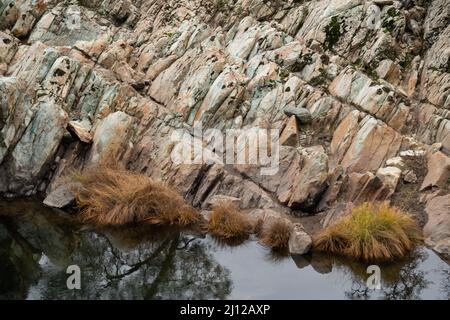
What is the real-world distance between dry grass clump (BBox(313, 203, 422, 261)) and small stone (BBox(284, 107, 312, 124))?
5.87m

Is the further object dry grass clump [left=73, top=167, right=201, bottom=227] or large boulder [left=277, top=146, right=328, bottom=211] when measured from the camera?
large boulder [left=277, top=146, right=328, bottom=211]

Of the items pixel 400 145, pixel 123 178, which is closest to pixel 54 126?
pixel 123 178

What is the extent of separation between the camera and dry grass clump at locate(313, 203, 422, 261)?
622 inches

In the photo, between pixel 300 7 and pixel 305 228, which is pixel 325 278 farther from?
pixel 300 7

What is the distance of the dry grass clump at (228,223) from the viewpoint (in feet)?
57.2

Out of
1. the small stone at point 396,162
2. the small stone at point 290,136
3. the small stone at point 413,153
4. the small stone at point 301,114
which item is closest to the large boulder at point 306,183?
the small stone at point 290,136

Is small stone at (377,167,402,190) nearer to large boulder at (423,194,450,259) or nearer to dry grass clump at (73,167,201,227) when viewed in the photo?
large boulder at (423,194,450,259)

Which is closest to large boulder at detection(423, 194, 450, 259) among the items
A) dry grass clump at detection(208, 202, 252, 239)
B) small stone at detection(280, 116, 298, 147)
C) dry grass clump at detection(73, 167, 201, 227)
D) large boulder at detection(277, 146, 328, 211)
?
large boulder at detection(277, 146, 328, 211)

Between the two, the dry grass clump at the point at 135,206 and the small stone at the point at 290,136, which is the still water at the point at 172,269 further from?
the small stone at the point at 290,136

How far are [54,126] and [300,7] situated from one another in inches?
522

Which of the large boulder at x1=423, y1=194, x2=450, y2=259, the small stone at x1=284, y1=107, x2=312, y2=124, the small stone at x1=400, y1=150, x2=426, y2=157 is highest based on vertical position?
the small stone at x1=400, y1=150, x2=426, y2=157

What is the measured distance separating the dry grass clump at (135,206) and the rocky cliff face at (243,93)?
4.60ft

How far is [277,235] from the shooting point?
16797 mm

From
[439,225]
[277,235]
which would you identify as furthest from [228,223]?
[439,225]
